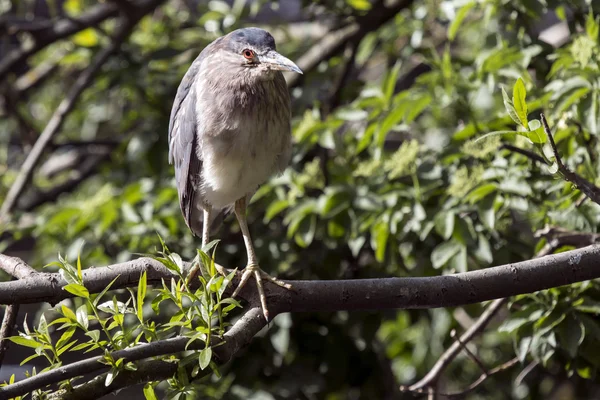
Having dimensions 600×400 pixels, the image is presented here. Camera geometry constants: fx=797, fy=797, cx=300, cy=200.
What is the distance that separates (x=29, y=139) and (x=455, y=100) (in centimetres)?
254

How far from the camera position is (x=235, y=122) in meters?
2.47

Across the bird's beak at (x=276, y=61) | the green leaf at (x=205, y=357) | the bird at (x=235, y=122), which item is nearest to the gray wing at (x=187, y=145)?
the bird at (x=235, y=122)

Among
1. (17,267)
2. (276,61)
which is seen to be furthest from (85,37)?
(17,267)

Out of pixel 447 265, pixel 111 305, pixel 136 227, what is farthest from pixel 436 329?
pixel 111 305

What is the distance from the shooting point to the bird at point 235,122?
2.48 m

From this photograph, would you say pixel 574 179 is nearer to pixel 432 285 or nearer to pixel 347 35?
pixel 432 285

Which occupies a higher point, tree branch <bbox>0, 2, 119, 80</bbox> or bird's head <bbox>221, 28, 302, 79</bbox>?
bird's head <bbox>221, 28, 302, 79</bbox>

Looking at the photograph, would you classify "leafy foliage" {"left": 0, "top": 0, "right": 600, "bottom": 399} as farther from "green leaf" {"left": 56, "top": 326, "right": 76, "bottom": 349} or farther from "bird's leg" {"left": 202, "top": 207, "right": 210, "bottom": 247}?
"bird's leg" {"left": 202, "top": 207, "right": 210, "bottom": 247}

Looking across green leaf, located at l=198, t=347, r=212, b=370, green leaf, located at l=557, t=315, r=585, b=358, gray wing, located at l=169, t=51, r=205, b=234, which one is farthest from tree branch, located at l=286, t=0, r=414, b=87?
green leaf, located at l=198, t=347, r=212, b=370

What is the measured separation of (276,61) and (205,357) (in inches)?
48.3

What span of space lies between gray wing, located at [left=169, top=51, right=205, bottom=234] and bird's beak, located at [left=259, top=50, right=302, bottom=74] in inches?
11.1

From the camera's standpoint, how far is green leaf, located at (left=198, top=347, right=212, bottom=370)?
1563 millimetres

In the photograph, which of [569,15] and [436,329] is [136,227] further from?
[569,15]

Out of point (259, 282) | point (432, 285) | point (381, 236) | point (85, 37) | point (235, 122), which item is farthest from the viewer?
point (85, 37)
